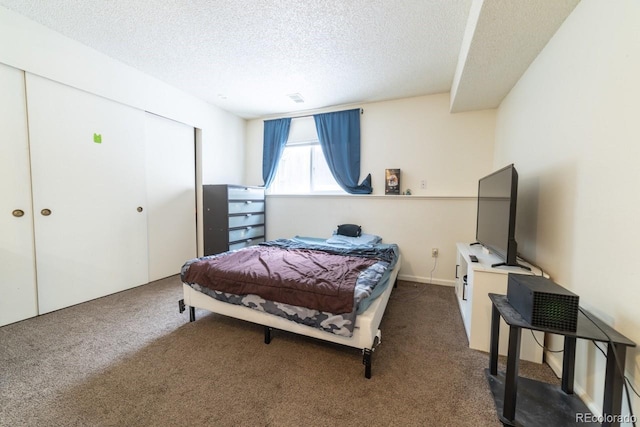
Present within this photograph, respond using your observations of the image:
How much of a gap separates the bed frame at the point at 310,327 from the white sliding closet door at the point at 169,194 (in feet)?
4.86

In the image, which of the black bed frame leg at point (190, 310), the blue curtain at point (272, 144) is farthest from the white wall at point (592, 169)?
the blue curtain at point (272, 144)

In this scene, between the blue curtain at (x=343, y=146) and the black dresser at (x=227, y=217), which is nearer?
the black dresser at (x=227, y=217)

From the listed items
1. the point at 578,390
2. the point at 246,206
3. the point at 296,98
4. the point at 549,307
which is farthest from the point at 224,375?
the point at 296,98

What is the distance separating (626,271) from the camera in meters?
1.07

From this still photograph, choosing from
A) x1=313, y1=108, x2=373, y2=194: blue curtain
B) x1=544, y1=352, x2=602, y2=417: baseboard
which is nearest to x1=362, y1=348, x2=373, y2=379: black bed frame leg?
x1=544, y1=352, x2=602, y2=417: baseboard

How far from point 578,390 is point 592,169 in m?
1.20

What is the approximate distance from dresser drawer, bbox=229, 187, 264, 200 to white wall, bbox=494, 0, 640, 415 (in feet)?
11.0

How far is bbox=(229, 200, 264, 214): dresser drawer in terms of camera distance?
3572mm

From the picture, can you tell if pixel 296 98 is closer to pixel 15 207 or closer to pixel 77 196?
pixel 77 196

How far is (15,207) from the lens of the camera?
208cm

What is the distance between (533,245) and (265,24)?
9.27ft

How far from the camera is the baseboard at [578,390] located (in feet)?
3.93

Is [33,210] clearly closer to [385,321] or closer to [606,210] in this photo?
[385,321]

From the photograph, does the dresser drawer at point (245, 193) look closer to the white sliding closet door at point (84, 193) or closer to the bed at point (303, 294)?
the white sliding closet door at point (84, 193)
